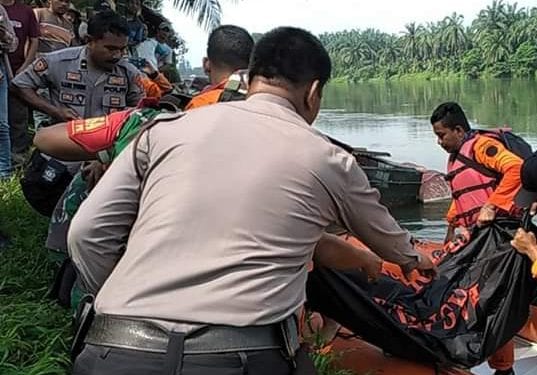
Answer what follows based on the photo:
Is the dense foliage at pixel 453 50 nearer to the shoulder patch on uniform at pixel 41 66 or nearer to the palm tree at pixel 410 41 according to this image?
the palm tree at pixel 410 41

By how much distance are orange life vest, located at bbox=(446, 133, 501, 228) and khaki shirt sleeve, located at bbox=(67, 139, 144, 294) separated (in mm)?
3347

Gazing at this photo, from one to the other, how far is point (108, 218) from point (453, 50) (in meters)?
89.8

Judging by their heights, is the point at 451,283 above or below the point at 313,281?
below

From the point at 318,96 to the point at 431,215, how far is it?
11.8m

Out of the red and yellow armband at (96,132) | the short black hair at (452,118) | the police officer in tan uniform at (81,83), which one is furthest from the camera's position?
the short black hair at (452,118)

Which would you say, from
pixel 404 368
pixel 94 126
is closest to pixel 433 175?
pixel 404 368

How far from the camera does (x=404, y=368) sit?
366cm

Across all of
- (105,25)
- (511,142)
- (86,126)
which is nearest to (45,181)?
(105,25)

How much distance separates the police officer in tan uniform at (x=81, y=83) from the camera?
13.4 feet

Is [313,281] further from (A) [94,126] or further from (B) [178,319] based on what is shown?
(B) [178,319]

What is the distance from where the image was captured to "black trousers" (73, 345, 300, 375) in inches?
66.3

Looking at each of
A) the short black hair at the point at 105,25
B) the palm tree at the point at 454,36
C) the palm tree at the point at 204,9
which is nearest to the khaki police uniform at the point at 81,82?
the short black hair at the point at 105,25

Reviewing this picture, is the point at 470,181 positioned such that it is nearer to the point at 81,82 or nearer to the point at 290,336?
the point at 81,82

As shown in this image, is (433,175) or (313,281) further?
(433,175)
